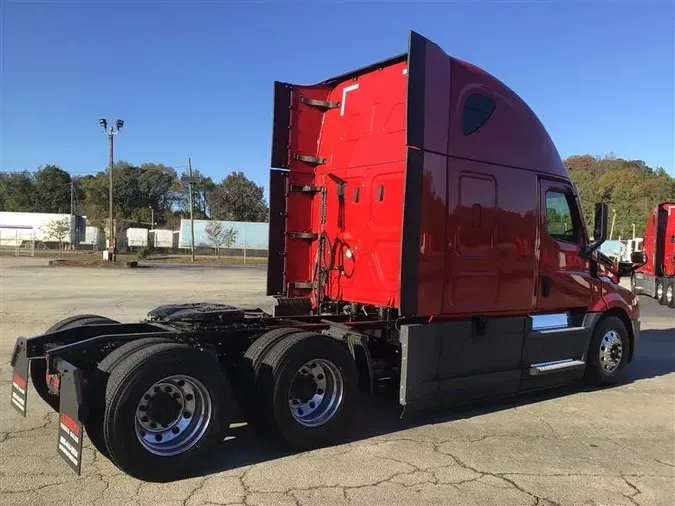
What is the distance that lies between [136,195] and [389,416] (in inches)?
4153

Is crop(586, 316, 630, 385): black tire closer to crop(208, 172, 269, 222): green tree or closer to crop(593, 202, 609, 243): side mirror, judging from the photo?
crop(593, 202, 609, 243): side mirror

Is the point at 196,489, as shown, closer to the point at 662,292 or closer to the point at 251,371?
the point at 251,371

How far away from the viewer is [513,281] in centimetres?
618

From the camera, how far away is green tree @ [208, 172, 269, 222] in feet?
271

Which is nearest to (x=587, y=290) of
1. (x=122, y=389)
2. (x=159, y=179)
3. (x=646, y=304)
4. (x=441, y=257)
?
(x=441, y=257)

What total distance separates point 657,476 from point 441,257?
254 centimetres

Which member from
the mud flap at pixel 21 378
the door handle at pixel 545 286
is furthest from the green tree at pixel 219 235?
the mud flap at pixel 21 378

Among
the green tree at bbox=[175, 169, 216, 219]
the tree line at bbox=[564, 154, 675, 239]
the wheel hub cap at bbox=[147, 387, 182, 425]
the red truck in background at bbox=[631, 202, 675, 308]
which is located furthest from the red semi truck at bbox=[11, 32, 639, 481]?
the green tree at bbox=[175, 169, 216, 219]

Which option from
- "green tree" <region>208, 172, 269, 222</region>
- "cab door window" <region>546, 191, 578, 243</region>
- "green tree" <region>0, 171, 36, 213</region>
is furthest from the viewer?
"green tree" <region>0, 171, 36, 213</region>

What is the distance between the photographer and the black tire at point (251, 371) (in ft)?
15.3

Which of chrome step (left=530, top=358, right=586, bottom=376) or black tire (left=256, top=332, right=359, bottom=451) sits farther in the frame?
chrome step (left=530, top=358, right=586, bottom=376)

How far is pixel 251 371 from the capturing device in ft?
15.3

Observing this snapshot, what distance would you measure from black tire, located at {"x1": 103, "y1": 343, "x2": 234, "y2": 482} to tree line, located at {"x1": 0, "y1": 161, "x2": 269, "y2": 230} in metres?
80.0

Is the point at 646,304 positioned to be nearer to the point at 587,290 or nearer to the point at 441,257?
the point at 587,290
